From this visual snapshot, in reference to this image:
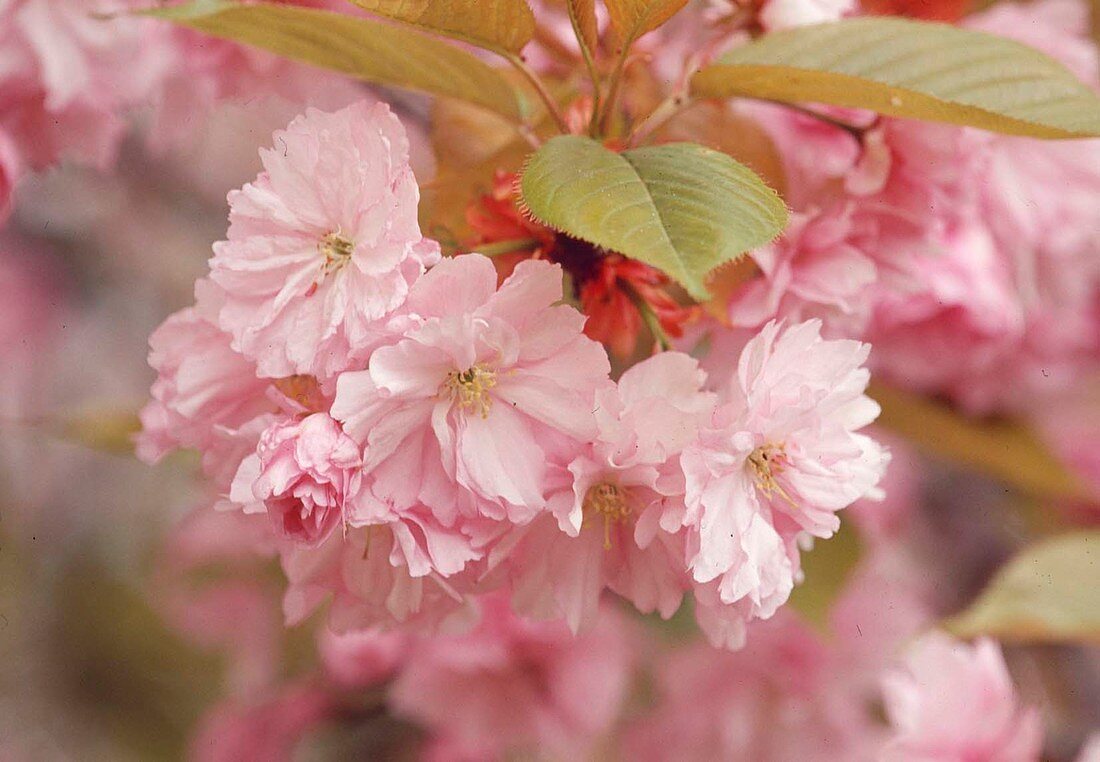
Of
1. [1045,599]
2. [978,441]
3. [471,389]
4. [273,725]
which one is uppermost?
[471,389]

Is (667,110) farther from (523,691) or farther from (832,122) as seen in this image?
(523,691)

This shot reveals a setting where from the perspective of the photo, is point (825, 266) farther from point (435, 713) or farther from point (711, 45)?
point (435, 713)

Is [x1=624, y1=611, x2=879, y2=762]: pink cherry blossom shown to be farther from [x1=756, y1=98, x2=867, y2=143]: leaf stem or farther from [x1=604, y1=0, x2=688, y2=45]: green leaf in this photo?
[x1=604, y1=0, x2=688, y2=45]: green leaf

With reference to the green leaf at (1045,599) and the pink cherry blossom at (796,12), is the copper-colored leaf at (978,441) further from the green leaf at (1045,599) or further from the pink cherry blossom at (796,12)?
the pink cherry blossom at (796,12)

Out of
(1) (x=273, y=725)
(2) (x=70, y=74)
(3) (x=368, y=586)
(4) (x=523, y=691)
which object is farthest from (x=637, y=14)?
(1) (x=273, y=725)

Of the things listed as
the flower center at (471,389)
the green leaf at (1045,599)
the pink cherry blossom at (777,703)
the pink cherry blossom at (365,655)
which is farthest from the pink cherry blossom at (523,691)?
the flower center at (471,389)

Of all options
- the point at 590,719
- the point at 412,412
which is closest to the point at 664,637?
the point at 590,719
